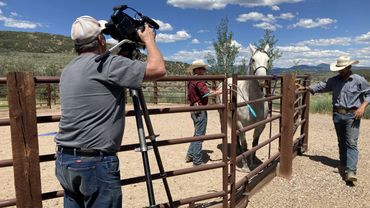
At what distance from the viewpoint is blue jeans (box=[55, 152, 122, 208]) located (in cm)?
210

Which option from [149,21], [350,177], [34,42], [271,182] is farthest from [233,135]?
[34,42]

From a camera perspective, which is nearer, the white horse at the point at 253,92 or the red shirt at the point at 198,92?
the white horse at the point at 253,92

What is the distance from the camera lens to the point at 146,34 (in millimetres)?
2178

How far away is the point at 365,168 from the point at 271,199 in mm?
2479

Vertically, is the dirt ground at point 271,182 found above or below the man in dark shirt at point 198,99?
below

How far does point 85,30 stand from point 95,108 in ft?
1.53

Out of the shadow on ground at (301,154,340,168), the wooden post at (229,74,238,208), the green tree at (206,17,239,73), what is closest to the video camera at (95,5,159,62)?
the wooden post at (229,74,238,208)

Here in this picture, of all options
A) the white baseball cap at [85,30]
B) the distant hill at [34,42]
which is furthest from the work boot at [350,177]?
the distant hill at [34,42]

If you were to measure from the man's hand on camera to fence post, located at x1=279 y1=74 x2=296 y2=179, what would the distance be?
3.50 meters

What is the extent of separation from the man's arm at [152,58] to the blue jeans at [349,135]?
4.32 metres

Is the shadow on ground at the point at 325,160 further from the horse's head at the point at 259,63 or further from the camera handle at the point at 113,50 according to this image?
the camera handle at the point at 113,50

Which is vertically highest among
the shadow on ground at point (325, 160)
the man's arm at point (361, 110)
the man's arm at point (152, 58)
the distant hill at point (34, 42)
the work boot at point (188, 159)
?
the distant hill at point (34, 42)

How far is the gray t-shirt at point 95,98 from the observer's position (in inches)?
79.9

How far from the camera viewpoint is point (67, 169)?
2137mm
